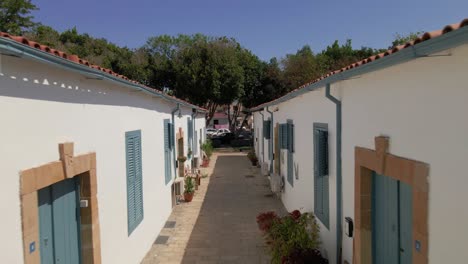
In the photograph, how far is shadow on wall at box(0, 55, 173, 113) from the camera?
117 inches

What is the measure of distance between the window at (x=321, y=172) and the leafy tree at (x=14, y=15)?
27780 mm

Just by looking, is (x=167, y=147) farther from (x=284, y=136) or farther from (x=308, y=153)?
(x=308, y=153)

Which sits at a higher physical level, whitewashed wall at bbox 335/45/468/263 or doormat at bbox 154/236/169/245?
whitewashed wall at bbox 335/45/468/263

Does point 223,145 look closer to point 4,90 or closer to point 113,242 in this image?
point 113,242

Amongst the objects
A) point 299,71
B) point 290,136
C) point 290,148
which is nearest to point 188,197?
point 290,148

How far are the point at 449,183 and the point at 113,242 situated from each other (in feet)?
14.8

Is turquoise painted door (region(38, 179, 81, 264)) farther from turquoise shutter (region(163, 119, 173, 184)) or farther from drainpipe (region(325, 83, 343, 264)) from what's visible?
turquoise shutter (region(163, 119, 173, 184))

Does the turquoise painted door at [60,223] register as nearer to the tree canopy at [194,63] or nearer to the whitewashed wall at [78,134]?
the whitewashed wall at [78,134]

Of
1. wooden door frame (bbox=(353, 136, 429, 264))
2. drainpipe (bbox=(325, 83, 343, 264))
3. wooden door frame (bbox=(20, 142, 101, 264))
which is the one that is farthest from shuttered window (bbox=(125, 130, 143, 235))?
wooden door frame (bbox=(353, 136, 429, 264))

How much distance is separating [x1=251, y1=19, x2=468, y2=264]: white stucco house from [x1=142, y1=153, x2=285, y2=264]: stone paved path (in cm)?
200

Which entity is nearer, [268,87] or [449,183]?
[449,183]

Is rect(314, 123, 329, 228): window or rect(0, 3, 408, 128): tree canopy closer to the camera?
rect(314, 123, 329, 228): window

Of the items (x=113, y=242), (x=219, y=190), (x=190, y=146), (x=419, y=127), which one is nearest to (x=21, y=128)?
(x=113, y=242)

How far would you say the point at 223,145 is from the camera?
3347cm
